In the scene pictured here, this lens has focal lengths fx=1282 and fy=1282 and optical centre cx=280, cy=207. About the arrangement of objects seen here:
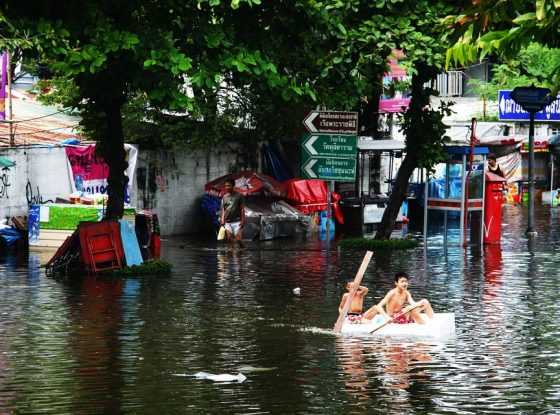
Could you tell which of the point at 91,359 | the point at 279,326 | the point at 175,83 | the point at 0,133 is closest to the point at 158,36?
the point at 175,83

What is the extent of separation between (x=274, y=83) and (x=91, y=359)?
24.8ft

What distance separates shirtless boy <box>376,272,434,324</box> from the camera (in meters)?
15.6

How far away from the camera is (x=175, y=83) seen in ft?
65.0

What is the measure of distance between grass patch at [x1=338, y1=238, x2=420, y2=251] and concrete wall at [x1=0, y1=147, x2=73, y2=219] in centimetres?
645

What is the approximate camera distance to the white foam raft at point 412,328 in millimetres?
15500

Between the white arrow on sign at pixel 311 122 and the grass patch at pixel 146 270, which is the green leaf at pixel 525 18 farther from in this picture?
the white arrow on sign at pixel 311 122

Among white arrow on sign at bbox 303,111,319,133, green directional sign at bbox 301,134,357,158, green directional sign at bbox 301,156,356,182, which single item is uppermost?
white arrow on sign at bbox 303,111,319,133

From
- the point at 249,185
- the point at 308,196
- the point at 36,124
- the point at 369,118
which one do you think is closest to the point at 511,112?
the point at 369,118

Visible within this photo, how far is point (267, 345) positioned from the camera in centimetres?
1483

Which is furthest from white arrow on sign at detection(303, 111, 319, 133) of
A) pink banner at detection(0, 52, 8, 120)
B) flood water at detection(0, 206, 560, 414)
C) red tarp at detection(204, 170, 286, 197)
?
pink banner at detection(0, 52, 8, 120)

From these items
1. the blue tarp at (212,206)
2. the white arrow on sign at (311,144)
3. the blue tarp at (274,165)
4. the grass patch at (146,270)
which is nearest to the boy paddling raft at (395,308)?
the grass patch at (146,270)

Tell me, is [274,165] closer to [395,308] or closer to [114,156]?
[114,156]

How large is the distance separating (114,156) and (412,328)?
→ 27.0 ft

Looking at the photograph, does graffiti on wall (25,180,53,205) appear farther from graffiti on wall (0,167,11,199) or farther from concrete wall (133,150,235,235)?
concrete wall (133,150,235,235)
